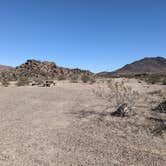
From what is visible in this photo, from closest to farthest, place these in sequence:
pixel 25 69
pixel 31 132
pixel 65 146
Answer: pixel 65 146, pixel 31 132, pixel 25 69

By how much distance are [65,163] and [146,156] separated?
1.90 meters

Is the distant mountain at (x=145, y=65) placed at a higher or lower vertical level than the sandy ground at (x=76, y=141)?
higher

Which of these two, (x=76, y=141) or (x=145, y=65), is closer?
(x=76, y=141)

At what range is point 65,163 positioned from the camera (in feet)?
17.9

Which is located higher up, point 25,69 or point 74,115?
point 25,69

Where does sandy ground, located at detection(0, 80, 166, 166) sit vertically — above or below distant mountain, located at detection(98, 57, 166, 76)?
below

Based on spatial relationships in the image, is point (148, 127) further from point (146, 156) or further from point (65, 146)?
point (65, 146)

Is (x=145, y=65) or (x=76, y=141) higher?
(x=145, y=65)

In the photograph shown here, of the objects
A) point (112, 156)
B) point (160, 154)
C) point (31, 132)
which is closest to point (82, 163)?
point (112, 156)

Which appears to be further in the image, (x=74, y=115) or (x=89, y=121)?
(x=74, y=115)

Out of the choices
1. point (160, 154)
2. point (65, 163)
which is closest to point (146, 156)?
point (160, 154)

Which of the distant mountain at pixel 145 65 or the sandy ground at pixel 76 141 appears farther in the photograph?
the distant mountain at pixel 145 65

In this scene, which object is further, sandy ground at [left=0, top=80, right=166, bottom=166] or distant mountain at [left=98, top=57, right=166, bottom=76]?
distant mountain at [left=98, top=57, right=166, bottom=76]

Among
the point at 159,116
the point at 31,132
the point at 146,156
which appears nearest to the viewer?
the point at 146,156
